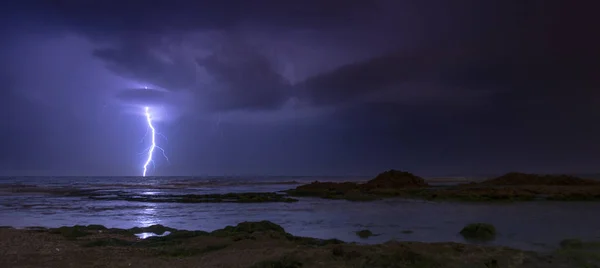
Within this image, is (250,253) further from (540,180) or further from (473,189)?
(540,180)

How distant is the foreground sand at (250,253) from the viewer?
399 inches

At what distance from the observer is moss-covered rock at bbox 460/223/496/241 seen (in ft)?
48.5

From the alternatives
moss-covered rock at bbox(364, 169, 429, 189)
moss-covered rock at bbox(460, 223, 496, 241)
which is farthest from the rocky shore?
moss-covered rock at bbox(460, 223, 496, 241)

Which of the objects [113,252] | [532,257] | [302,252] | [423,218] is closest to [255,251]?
[302,252]

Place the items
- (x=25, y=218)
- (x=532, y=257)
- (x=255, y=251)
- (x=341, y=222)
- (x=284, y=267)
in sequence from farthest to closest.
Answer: (x=25, y=218) < (x=341, y=222) < (x=255, y=251) < (x=532, y=257) < (x=284, y=267)

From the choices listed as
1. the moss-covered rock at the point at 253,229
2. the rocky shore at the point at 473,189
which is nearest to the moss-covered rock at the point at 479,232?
the moss-covered rock at the point at 253,229

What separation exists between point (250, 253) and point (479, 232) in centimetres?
864

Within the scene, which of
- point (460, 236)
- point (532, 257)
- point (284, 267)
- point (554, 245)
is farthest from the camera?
point (460, 236)

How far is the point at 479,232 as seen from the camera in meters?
15.2

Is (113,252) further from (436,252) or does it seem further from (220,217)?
(220,217)

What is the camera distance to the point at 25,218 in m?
23.5

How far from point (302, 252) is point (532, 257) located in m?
5.87

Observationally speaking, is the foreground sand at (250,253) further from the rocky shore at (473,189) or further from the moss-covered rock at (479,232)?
the rocky shore at (473,189)

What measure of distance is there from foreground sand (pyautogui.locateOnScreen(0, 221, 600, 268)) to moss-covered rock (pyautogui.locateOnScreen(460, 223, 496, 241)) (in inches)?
119
